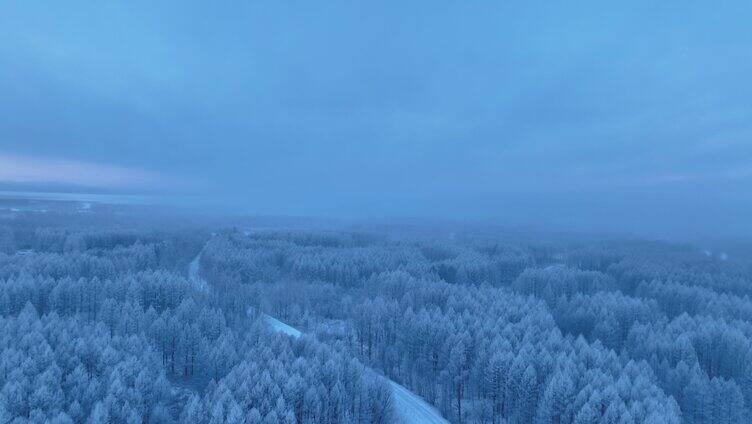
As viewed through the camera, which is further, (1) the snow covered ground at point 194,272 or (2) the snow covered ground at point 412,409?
(1) the snow covered ground at point 194,272

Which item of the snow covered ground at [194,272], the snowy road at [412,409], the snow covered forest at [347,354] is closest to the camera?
the snow covered forest at [347,354]

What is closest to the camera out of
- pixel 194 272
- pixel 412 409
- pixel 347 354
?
pixel 347 354

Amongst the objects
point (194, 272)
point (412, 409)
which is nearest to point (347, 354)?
point (412, 409)

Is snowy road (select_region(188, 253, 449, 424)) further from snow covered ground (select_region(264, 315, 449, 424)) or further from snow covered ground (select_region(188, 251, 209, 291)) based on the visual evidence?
snow covered ground (select_region(188, 251, 209, 291))

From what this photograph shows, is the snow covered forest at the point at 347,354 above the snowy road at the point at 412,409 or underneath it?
above

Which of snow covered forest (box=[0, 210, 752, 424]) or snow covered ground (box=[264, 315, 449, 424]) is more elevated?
snow covered forest (box=[0, 210, 752, 424])

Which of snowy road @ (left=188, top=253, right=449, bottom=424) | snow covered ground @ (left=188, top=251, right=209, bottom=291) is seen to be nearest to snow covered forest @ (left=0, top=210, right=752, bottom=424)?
snowy road @ (left=188, top=253, right=449, bottom=424)

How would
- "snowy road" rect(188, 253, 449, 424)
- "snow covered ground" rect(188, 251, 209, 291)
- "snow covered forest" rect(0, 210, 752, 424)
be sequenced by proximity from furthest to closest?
"snow covered ground" rect(188, 251, 209, 291)
"snowy road" rect(188, 253, 449, 424)
"snow covered forest" rect(0, 210, 752, 424)

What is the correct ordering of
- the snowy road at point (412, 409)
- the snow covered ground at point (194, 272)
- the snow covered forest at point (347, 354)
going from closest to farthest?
the snow covered forest at point (347, 354) → the snowy road at point (412, 409) → the snow covered ground at point (194, 272)

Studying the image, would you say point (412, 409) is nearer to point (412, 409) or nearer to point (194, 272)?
point (412, 409)

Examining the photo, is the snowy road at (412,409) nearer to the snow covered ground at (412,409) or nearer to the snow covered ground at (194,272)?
the snow covered ground at (412,409)

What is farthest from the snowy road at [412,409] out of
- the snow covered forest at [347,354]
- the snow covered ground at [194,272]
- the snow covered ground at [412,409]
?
the snow covered ground at [194,272]
